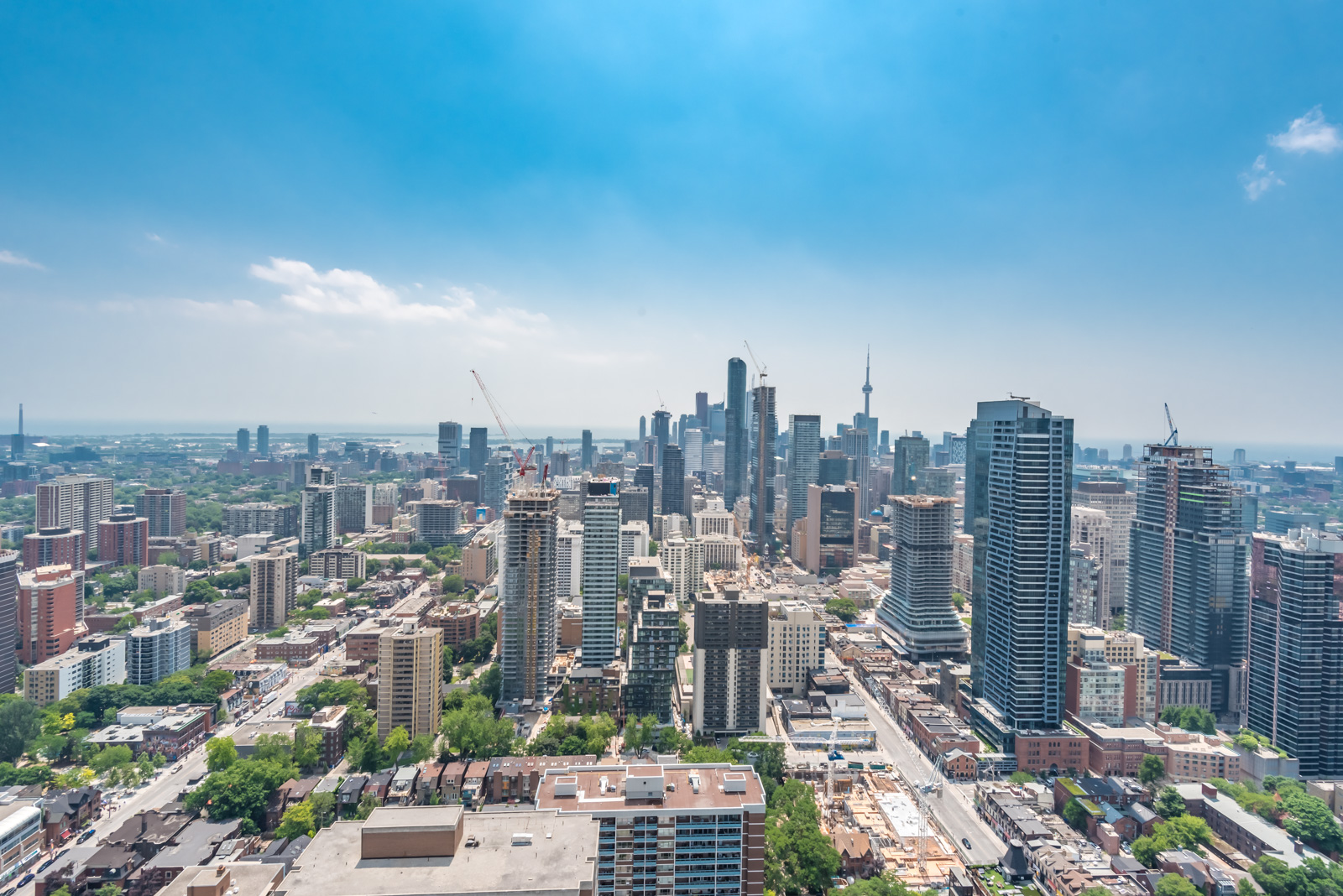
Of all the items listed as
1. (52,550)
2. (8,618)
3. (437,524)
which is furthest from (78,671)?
(437,524)

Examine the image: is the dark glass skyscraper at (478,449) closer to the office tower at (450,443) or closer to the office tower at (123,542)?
the office tower at (450,443)

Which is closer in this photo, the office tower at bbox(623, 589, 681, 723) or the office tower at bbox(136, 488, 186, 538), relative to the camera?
the office tower at bbox(623, 589, 681, 723)

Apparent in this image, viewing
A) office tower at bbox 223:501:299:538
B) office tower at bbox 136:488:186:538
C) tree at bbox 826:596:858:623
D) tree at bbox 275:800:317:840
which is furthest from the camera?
office tower at bbox 223:501:299:538

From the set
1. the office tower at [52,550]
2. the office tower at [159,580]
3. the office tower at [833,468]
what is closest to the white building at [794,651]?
the office tower at [833,468]

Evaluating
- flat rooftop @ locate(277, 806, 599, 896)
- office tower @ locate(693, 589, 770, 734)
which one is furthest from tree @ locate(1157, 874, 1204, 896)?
flat rooftop @ locate(277, 806, 599, 896)

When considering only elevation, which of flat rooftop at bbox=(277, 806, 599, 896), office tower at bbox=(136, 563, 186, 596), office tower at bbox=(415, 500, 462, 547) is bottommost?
office tower at bbox=(136, 563, 186, 596)

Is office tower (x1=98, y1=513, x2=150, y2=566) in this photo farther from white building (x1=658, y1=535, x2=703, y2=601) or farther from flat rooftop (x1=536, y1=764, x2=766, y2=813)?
flat rooftop (x1=536, y1=764, x2=766, y2=813)

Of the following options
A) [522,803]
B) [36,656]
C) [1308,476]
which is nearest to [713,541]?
[522,803]
